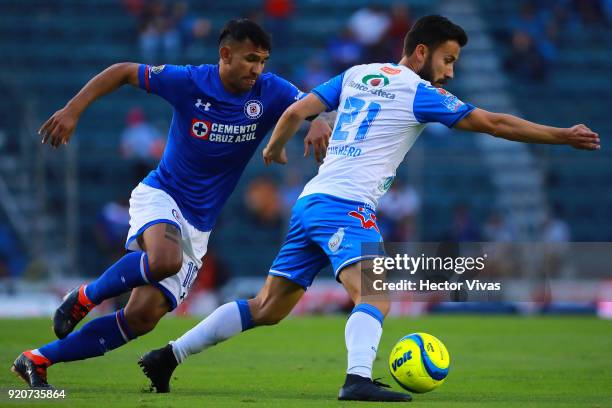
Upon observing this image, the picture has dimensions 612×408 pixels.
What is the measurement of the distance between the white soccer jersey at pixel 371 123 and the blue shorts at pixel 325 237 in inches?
3.2

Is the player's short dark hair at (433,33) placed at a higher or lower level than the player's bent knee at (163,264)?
higher

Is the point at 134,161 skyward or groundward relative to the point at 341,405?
skyward

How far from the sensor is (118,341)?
7.32 metres

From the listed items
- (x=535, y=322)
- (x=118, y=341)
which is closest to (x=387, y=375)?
(x=118, y=341)

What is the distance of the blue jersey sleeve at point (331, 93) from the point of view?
6906 mm

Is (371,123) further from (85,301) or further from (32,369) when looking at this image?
(32,369)

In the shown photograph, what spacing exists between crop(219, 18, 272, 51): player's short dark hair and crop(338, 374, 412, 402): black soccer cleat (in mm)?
2350

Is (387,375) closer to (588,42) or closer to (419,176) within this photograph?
(419,176)

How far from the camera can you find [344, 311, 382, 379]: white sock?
6500 millimetres

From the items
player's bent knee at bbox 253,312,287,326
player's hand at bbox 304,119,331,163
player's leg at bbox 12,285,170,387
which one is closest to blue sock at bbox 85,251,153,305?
player's leg at bbox 12,285,170,387

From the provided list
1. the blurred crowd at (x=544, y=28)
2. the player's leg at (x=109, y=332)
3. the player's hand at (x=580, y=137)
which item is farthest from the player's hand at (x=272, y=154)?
the blurred crowd at (x=544, y=28)

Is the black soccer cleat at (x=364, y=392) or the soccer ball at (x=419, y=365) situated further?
the soccer ball at (x=419, y=365)

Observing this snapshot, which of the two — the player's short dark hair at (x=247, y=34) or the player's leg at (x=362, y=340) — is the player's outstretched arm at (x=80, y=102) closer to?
the player's short dark hair at (x=247, y=34)

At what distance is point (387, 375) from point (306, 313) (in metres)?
9.37
